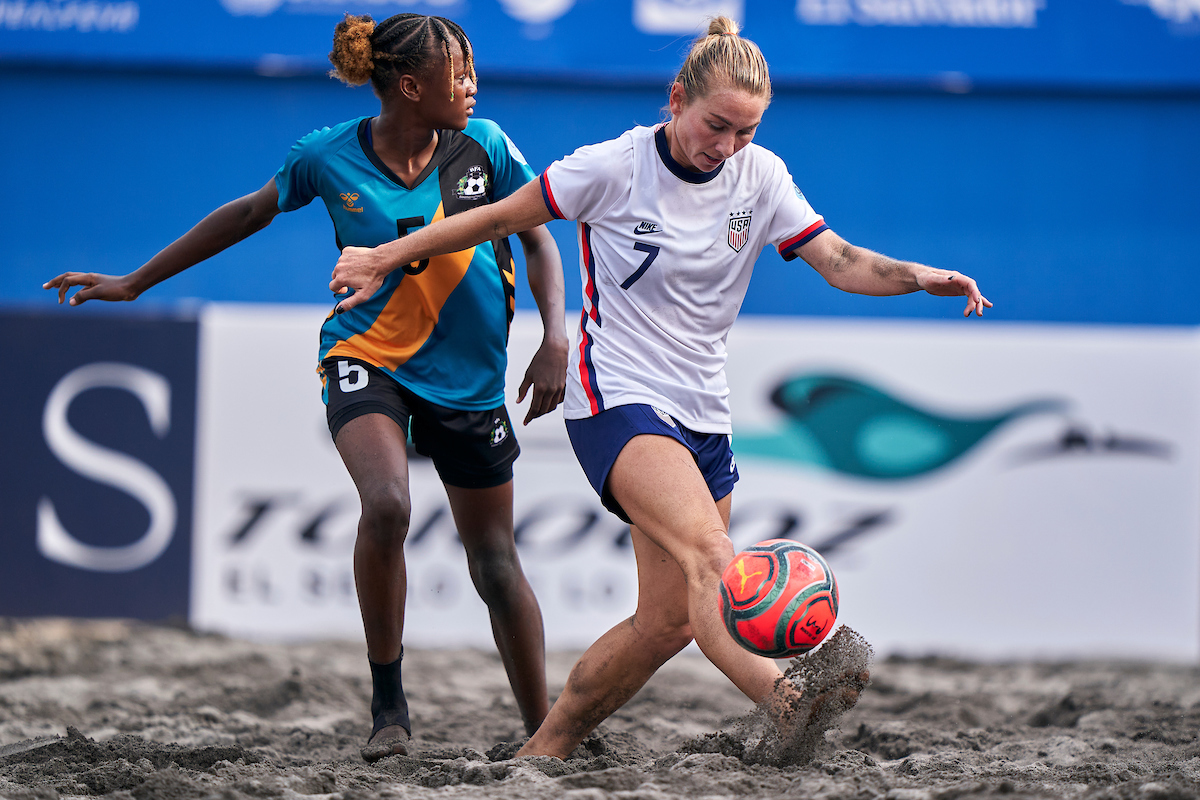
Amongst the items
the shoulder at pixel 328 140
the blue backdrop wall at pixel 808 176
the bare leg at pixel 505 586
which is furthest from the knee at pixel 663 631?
the blue backdrop wall at pixel 808 176

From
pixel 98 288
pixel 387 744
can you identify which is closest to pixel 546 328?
pixel 387 744

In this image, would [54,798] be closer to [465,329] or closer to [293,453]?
[465,329]

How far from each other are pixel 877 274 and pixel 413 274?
4.89 ft

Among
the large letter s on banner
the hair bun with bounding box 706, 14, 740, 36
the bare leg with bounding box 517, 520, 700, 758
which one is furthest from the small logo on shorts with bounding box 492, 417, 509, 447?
the large letter s on banner

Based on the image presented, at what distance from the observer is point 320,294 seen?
8.34 m

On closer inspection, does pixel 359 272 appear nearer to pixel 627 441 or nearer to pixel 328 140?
pixel 328 140

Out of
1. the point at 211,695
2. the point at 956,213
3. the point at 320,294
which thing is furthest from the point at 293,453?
the point at 956,213

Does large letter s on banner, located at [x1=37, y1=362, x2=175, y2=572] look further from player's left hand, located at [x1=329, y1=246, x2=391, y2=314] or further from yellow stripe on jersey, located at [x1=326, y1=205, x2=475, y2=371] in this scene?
player's left hand, located at [x1=329, y1=246, x2=391, y2=314]

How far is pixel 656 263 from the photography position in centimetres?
307

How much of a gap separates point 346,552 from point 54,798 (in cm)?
345

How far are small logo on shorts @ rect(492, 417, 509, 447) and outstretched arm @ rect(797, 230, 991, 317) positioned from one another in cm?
117

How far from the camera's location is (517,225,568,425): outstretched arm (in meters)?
3.65

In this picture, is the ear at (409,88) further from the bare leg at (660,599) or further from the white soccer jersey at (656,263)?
the bare leg at (660,599)

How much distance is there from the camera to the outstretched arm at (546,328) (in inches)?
144
